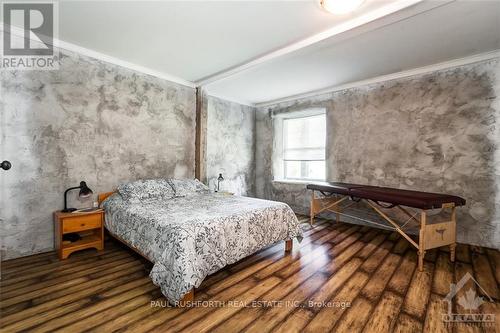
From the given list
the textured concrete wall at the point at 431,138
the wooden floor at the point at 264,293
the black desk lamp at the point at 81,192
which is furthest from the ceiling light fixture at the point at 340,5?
the black desk lamp at the point at 81,192

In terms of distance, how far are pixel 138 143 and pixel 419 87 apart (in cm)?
444

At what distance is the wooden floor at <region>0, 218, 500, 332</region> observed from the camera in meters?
1.56

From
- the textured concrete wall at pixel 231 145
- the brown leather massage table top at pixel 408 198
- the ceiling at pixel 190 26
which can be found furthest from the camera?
the textured concrete wall at pixel 231 145

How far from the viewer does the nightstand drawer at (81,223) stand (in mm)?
2503

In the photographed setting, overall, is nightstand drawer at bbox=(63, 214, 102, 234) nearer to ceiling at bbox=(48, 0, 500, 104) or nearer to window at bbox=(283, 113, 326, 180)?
ceiling at bbox=(48, 0, 500, 104)

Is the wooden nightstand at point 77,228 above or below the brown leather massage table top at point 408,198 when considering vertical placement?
below

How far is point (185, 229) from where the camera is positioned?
186cm

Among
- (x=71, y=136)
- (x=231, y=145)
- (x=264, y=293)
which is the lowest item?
(x=264, y=293)

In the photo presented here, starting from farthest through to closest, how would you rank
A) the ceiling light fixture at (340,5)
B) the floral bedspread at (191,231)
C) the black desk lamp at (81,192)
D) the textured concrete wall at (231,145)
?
the textured concrete wall at (231,145) < the black desk lamp at (81,192) < the ceiling light fixture at (340,5) < the floral bedspread at (191,231)

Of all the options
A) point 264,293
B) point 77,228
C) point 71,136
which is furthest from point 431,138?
point 71,136

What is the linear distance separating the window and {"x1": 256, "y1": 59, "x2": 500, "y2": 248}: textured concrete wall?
1.18 ft

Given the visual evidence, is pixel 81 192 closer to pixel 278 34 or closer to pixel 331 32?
pixel 278 34

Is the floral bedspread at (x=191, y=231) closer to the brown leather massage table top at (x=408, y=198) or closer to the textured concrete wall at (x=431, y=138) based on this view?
the brown leather massage table top at (x=408, y=198)

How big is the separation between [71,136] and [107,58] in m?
1.20
